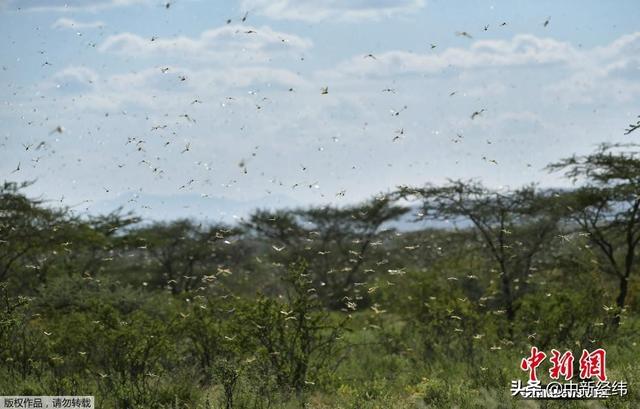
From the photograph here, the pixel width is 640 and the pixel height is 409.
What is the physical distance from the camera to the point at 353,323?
23484 millimetres

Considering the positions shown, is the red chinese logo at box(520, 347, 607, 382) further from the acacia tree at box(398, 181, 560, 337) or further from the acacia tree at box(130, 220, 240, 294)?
the acacia tree at box(130, 220, 240, 294)

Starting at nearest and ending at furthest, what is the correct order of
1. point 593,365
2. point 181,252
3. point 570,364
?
point 593,365 < point 570,364 < point 181,252

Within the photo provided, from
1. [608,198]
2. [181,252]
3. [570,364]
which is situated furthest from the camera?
[181,252]

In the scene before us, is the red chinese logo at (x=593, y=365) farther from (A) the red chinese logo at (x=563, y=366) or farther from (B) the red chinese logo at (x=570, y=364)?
(A) the red chinese logo at (x=563, y=366)

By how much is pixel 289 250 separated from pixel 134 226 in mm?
8910

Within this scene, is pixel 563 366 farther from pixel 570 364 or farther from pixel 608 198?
pixel 608 198

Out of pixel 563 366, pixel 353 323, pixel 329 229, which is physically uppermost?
pixel 329 229

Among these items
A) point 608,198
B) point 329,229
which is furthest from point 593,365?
point 329,229

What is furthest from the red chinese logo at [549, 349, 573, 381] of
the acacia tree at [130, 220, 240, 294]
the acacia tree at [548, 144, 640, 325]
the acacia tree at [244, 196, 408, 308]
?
the acacia tree at [130, 220, 240, 294]

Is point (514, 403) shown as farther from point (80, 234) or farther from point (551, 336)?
point (80, 234)

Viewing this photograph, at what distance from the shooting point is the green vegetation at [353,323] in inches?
451

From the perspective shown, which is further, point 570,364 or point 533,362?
point 570,364

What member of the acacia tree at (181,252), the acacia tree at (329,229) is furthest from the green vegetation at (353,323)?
the acacia tree at (181,252)

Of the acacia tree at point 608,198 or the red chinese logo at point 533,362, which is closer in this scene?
the red chinese logo at point 533,362
